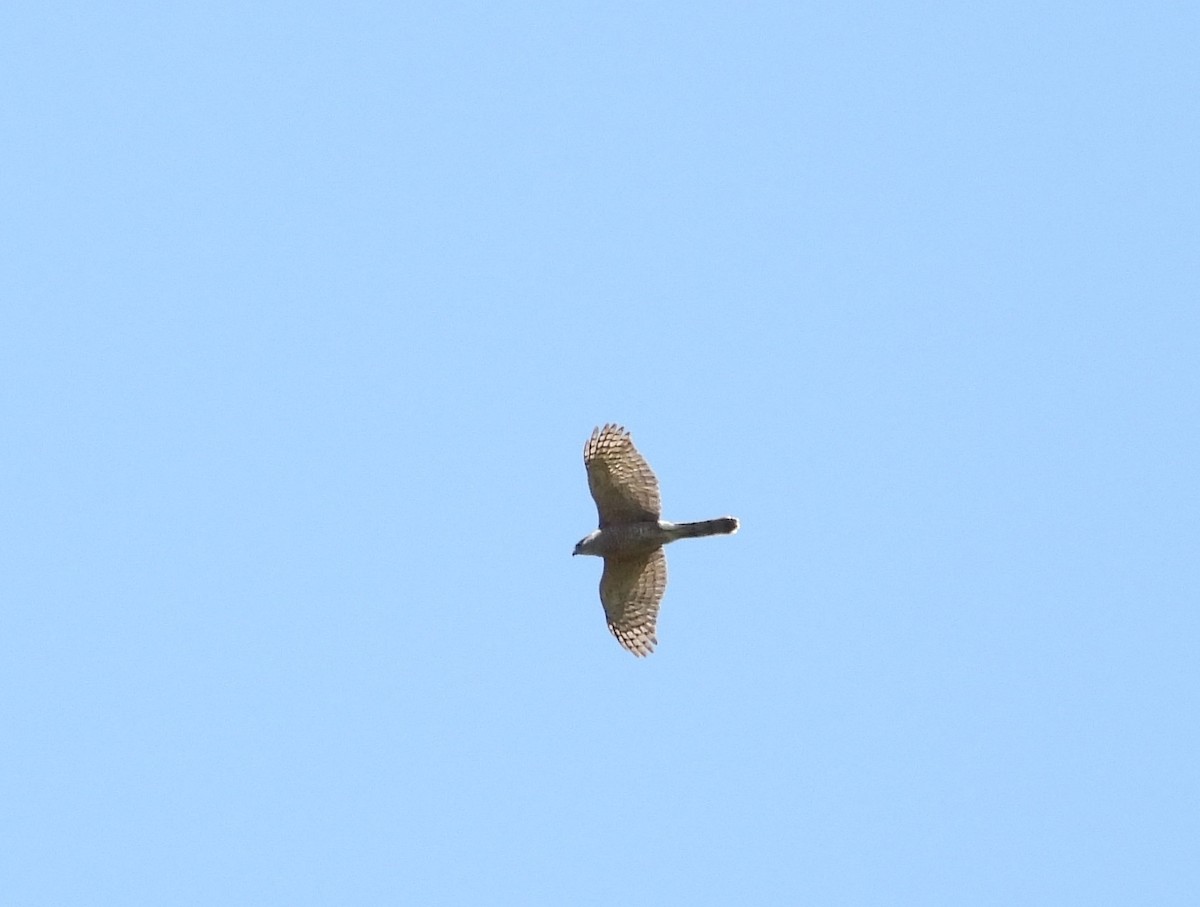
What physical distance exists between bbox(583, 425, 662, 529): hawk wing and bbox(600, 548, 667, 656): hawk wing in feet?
2.19

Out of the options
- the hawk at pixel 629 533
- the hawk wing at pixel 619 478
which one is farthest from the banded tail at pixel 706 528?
the hawk wing at pixel 619 478

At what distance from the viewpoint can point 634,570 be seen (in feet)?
78.2

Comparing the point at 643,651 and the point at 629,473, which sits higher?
the point at 629,473

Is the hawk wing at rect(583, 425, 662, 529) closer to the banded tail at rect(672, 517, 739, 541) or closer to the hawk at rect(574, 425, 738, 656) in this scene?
the hawk at rect(574, 425, 738, 656)

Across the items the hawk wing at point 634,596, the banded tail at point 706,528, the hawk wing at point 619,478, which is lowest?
the hawk wing at point 634,596

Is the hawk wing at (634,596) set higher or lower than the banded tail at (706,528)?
lower

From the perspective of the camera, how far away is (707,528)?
23156 mm

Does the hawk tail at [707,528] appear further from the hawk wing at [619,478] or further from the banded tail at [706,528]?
the hawk wing at [619,478]

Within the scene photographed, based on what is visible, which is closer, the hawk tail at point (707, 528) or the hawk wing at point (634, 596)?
the hawk tail at point (707, 528)

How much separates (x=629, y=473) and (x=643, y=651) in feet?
7.39

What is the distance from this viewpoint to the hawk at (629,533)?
75.4ft

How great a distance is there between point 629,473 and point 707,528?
3.73ft

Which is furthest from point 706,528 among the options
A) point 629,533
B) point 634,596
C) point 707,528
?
point 634,596

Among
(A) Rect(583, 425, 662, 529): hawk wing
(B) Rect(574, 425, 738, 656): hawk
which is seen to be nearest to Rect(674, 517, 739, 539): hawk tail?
(B) Rect(574, 425, 738, 656): hawk
